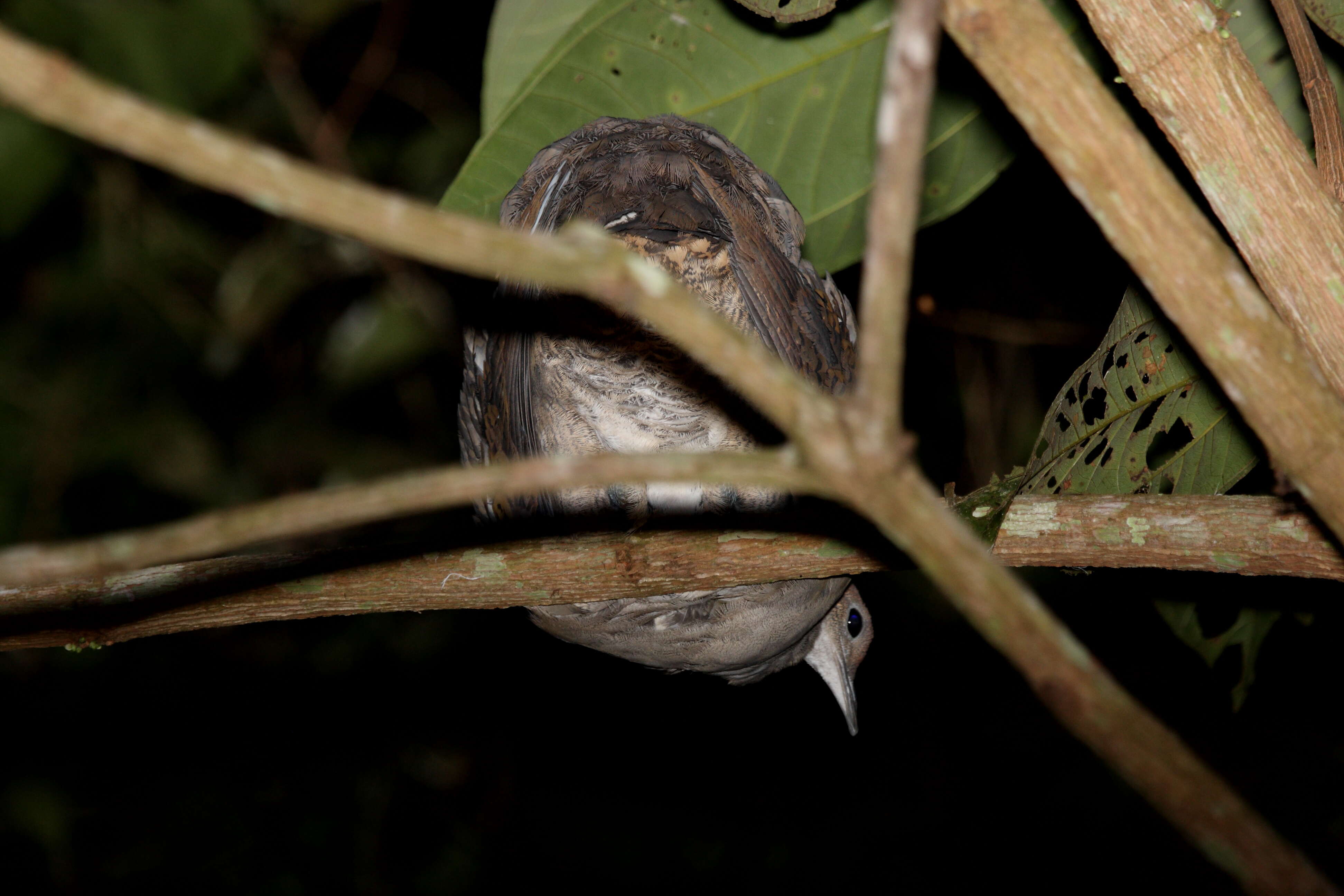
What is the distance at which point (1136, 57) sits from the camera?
114 cm

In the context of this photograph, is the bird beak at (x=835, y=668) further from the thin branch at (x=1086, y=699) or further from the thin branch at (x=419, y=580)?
the thin branch at (x=1086, y=699)

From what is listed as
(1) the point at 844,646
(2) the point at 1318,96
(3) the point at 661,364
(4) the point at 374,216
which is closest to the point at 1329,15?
(2) the point at 1318,96

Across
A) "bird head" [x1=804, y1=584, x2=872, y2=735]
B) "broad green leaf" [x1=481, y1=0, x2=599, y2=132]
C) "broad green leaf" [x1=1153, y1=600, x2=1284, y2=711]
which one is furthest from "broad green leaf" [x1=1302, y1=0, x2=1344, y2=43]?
"bird head" [x1=804, y1=584, x2=872, y2=735]

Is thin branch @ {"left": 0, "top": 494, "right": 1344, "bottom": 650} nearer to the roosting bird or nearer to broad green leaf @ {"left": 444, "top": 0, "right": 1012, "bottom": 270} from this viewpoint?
the roosting bird

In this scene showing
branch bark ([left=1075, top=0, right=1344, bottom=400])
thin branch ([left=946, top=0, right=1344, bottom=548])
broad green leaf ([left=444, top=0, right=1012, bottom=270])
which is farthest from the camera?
broad green leaf ([left=444, top=0, right=1012, bottom=270])

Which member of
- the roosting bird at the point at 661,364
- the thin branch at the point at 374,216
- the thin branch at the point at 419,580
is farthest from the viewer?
the roosting bird at the point at 661,364

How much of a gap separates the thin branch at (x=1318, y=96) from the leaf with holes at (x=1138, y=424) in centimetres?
49

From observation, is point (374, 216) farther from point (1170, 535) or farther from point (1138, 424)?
point (1138, 424)

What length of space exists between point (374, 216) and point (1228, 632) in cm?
220

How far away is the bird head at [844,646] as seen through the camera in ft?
9.14

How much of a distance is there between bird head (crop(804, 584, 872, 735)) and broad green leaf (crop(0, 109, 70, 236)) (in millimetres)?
2668

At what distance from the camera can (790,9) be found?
5.83 feet

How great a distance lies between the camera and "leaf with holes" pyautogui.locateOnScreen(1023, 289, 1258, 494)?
1856 mm

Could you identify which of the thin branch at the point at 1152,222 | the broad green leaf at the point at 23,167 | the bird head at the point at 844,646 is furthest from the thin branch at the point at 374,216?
the broad green leaf at the point at 23,167
